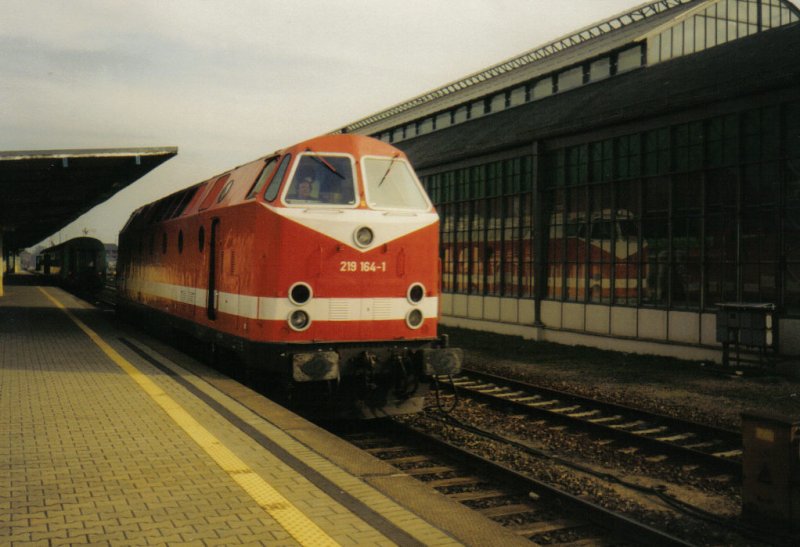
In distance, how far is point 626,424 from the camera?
9.83 metres

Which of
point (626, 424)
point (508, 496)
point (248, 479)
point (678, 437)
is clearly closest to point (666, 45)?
point (626, 424)

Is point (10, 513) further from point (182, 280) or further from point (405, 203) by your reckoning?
point (182, 280)

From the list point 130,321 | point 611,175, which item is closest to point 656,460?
point 611,175

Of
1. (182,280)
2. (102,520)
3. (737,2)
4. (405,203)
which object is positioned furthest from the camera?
(737,2)

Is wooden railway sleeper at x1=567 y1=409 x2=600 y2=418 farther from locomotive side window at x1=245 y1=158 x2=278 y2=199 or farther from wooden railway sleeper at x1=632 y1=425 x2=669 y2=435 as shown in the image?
locomotive side window at x1=245 y1=158 x2=278 y2=199

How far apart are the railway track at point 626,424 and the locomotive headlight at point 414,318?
92.6 inches

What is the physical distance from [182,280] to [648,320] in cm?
1109

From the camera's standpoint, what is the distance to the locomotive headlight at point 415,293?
29.8 ft

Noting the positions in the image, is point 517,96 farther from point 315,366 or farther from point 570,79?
point 315,366

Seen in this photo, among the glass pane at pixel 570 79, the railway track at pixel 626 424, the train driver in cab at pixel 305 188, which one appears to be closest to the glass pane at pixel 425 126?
the glass pane at pixel 570 79

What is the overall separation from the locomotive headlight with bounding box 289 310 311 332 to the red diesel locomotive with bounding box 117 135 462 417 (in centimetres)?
1

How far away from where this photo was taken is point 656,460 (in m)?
7.93

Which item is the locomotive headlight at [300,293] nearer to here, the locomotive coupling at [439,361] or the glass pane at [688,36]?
the locomotive coupling at [439,361]

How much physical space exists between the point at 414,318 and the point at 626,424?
334 cm
